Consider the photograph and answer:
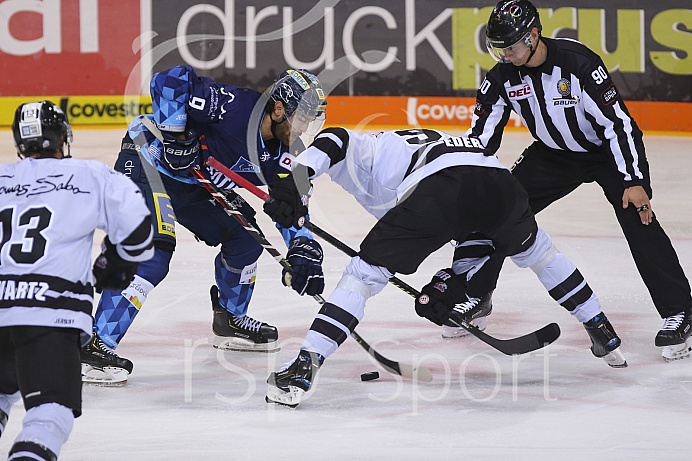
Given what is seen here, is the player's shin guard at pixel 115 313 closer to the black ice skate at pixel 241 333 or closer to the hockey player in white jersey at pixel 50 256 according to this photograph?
the black ice skate at pixel 241 333

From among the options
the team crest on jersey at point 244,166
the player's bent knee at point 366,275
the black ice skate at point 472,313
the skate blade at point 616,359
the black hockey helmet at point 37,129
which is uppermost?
the black hockey helmet at point 37,129

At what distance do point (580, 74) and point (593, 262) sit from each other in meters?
1.63

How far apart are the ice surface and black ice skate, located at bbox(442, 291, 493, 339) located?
0.14ft

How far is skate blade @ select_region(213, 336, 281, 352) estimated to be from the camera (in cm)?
373

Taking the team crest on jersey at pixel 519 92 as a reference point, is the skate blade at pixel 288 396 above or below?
below

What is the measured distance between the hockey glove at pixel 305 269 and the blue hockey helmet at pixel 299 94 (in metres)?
0.49

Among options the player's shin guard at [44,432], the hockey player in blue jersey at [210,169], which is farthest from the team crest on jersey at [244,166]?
the player's shin guard at [44,432]

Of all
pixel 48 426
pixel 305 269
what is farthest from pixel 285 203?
pixel 48 426

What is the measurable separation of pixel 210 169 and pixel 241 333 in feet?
2.19

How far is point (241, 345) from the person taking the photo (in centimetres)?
375

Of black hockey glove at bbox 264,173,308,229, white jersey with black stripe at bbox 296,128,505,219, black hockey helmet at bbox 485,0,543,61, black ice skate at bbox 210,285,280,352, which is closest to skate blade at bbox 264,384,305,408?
black hockey glove at bbox 264,173,308,229

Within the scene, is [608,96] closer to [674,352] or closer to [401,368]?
[674,352]

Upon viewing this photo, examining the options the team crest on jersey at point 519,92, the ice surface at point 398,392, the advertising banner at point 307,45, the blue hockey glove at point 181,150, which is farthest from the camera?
the advertising banner at point 307,45

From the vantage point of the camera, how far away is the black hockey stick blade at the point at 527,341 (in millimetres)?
3410
